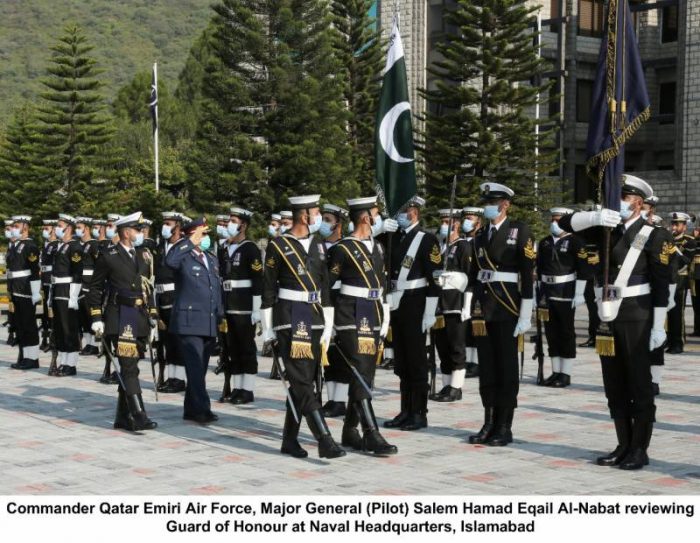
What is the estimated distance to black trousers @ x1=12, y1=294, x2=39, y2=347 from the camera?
15.4m

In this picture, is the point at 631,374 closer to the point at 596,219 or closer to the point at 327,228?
the point at 596,219

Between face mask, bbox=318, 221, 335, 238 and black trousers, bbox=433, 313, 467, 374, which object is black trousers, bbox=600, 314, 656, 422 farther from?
face mask, bbox=318, 221, 335, 238

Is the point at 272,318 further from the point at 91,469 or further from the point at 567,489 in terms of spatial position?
the point at 567,489

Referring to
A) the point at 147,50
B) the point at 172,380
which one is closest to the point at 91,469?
the point at 172,380

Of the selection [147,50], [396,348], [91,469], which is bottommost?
[91,469]

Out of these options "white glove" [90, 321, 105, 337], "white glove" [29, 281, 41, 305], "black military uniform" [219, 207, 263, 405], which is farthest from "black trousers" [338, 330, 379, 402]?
"white glove" [29, 281, 41, 305]

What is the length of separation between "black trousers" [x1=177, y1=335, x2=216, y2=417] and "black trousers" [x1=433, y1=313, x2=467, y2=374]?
9.16 feet

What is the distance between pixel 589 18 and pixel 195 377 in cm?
3796

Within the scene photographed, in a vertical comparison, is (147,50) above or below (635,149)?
above

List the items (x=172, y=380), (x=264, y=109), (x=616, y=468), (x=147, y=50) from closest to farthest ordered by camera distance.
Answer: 1. (x=616, y=468)
2. (x=172, y=380)
3. (x=264, y=109)
4. (x=147, y=50)

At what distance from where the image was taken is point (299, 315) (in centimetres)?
912

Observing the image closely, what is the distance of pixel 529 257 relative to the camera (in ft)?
31.6

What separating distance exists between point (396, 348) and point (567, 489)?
109 inches

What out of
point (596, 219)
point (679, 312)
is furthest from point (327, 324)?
point (679, 312)
